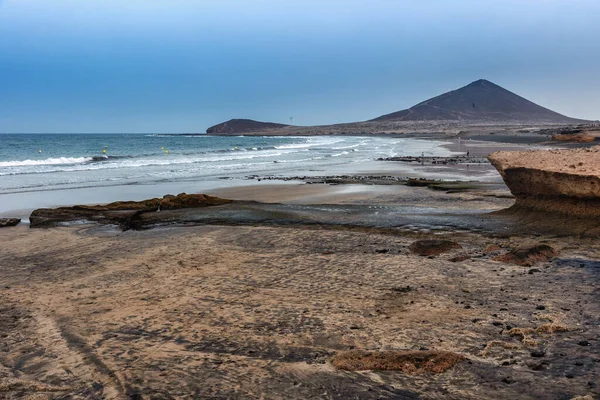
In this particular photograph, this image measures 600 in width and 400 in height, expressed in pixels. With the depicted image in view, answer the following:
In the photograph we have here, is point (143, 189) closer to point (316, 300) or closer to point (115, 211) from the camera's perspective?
point (115, 211)

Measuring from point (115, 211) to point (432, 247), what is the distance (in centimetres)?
890

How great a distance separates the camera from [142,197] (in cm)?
1747

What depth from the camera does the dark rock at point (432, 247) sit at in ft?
27.1

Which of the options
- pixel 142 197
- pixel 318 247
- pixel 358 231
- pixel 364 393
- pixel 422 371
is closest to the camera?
pixel 364 393

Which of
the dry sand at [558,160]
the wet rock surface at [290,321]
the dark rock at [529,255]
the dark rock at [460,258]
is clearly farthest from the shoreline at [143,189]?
the dark rock at [529,255]

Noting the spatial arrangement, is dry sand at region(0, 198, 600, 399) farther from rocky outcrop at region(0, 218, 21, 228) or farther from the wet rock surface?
rocky outcrop at region(0, 218, 21, 228)

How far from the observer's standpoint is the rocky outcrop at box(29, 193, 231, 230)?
1209 cm

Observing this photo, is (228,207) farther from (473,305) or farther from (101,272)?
(473,305)

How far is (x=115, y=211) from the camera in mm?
13219

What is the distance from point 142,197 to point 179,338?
43.9ft

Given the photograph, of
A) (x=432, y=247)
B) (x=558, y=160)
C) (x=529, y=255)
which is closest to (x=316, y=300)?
(x=432, y=247)

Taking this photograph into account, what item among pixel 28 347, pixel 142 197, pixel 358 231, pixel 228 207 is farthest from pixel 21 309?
pixel 142 197

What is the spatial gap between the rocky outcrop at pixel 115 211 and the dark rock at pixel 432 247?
689 cm

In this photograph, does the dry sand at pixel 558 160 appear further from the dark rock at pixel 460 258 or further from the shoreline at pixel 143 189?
the shoreline at pixel 143 189
